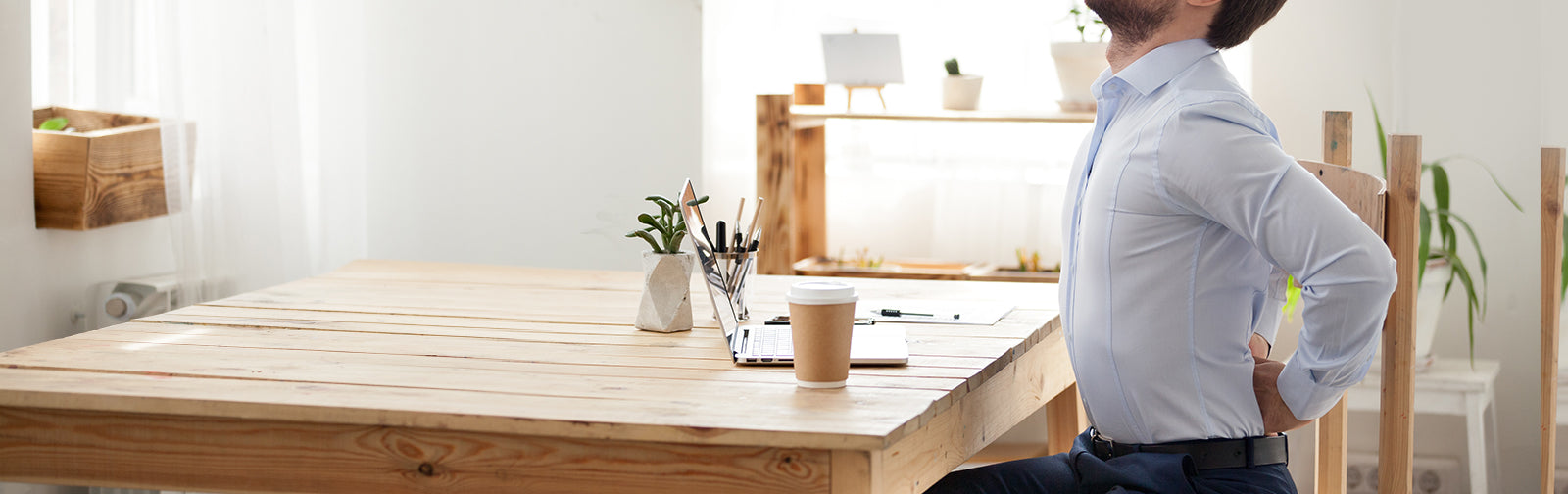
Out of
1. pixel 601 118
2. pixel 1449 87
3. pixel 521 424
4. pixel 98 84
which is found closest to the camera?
pixel 521 424

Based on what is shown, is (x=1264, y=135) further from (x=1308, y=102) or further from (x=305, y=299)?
(x=1308, y=102)

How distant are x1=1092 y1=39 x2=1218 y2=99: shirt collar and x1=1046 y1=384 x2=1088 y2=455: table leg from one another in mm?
1044

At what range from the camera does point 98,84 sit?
100 inches

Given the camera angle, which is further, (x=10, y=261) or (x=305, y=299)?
(x=10, y=261)

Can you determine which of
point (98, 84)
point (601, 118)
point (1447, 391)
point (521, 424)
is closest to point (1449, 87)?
point (1447, 391)

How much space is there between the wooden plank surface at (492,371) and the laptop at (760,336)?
0.02 meters

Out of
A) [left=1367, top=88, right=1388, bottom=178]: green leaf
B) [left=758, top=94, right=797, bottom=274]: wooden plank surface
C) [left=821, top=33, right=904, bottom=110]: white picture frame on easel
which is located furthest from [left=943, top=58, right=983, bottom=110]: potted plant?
[left=1367, top=88, right=1388, bottom=178]: green leaf

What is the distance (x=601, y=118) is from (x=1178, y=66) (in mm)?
1936

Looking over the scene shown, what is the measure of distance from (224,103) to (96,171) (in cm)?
36

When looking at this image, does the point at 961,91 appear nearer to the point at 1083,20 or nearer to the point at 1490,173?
the point at 1083,20

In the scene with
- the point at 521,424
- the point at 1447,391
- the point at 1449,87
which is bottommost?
the point at 1447,391

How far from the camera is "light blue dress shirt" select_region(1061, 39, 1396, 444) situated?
1357 millimetres

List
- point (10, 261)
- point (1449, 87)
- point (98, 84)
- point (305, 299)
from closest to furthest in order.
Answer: point (305, 299) → point (10, 261) → point (98, 84) → point (1449, 87)

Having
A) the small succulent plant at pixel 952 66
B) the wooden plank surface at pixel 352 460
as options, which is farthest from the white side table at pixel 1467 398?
the wooden plank surface at pixel 352 460
